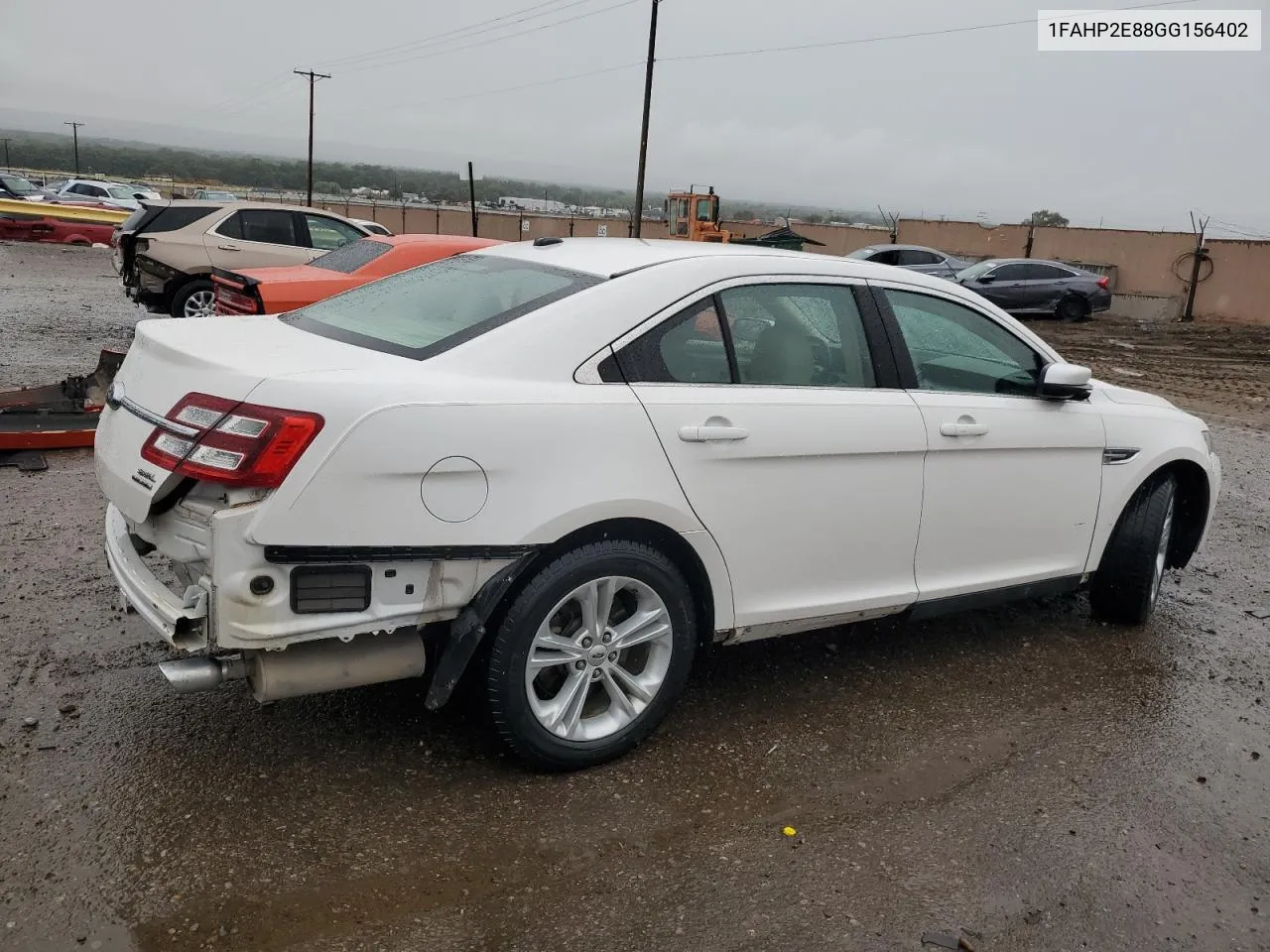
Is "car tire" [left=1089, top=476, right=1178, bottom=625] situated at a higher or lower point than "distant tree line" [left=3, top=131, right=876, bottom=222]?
lower

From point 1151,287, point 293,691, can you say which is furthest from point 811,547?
point 1151,287

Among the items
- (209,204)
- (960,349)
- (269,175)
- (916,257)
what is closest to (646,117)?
(916,257)

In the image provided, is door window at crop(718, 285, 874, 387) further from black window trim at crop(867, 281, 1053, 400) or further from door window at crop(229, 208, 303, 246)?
door window at crop(229, 208, 303, 246)

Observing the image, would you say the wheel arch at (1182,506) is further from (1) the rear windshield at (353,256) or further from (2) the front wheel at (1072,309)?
(2) the front wheel at (1072,309)

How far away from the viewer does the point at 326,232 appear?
13.7 metres

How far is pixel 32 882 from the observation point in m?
2.69

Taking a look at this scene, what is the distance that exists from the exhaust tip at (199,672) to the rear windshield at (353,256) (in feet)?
22.4

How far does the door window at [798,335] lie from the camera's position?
11.9 ft

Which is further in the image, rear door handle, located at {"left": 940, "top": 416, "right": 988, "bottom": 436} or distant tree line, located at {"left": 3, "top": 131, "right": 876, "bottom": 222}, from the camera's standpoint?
distant tree line, located at {"left": 3, "top": 131, "right": 876, "bottom": 222}

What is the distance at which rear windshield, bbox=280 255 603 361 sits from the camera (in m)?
3.32

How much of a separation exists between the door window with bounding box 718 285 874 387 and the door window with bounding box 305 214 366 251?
427 inches

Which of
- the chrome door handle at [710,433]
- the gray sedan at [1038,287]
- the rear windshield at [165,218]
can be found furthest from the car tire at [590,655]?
the gray sedan at [1038,287]

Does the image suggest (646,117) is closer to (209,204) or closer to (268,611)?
(209,204)

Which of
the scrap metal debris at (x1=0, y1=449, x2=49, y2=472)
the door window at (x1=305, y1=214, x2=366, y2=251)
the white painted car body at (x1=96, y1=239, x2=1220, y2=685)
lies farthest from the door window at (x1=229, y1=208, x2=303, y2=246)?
the white painted car body at (x1=96, y1=239, x2=1220, y2=685)
